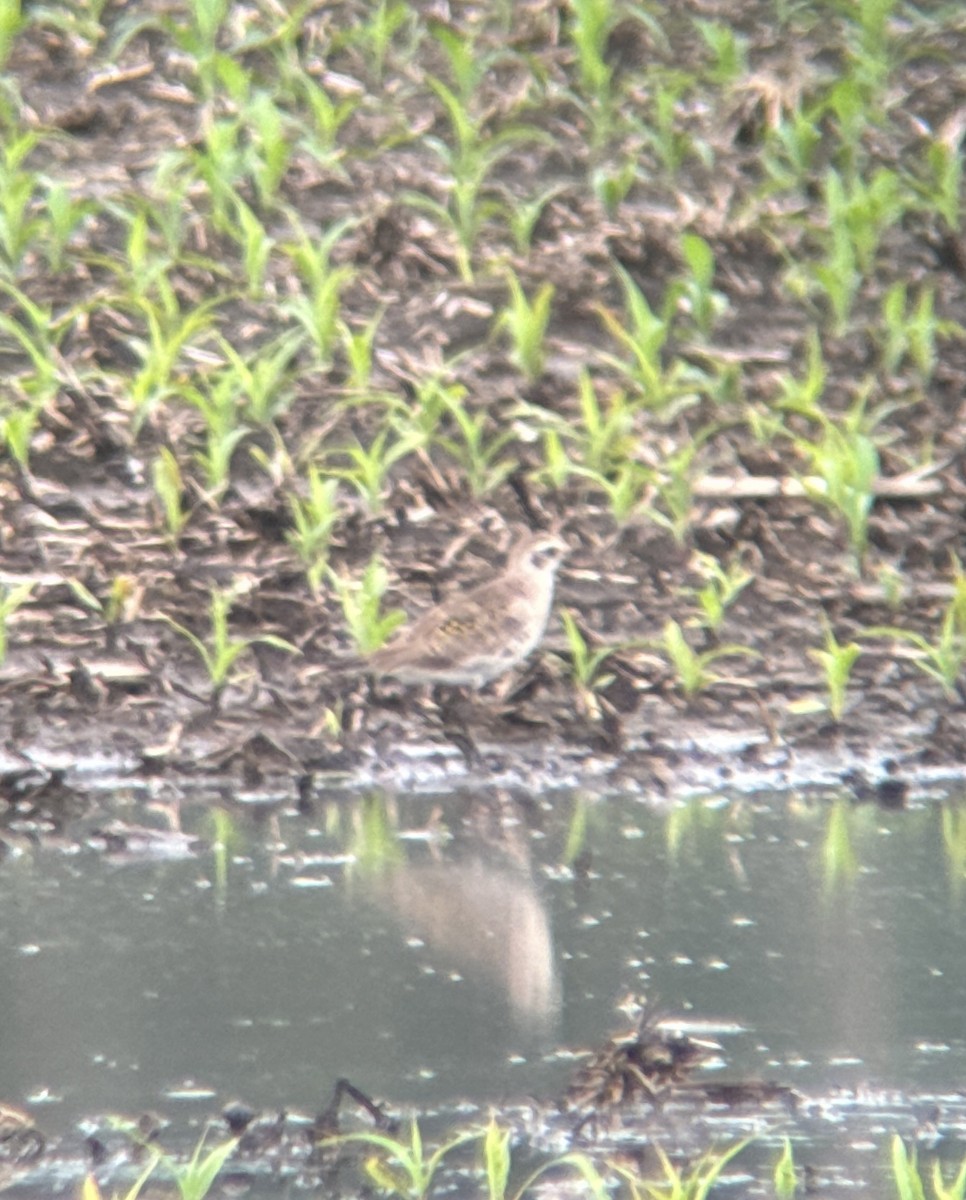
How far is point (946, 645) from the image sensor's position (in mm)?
8195

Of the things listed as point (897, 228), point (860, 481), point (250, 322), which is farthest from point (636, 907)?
point (897, 228)

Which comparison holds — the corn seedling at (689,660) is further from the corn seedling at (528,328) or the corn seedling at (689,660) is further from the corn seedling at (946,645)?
the corn seedling at (528,328)

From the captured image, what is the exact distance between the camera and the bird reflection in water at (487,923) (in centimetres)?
596

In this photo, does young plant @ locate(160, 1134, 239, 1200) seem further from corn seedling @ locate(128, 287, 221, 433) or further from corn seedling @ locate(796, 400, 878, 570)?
corn seedling @ locate(128, 287, 221, 433)

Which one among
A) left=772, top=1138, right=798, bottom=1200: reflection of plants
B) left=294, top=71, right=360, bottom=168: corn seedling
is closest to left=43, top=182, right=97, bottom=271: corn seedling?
left=294, top=71, right=360, bottom=168: corn seedling

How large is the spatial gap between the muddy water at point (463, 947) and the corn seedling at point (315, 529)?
4.25ft

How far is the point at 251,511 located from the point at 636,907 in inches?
112

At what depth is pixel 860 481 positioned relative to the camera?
8.82 meters

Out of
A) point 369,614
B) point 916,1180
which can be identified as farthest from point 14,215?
point 916,1180

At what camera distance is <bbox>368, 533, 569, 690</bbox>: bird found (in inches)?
308

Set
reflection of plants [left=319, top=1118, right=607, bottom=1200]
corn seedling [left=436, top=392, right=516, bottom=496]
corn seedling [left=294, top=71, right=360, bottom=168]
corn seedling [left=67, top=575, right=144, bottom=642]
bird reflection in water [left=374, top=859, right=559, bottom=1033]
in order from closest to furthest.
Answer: reflection of plants [left=319, top=1118, right=607, bottom=1200]
bird reflection in water [left=374, top=859, right=559, bottom=1033]
corn seedling [left=67, top=575, right=144, bottom=642]
corn seedling [left=436, top=392, right=516, bottom=496]
corn seedling [left=294, top=71, right=360, bottom=168]

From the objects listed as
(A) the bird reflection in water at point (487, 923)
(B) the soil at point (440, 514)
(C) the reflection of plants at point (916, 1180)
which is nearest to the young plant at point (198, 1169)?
(A) the bird reflection in water at point (487, 923)

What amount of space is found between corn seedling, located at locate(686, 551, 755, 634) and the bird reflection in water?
1.85m

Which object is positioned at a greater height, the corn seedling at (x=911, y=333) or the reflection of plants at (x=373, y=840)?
the corn seedling at (x=911, y=333)
